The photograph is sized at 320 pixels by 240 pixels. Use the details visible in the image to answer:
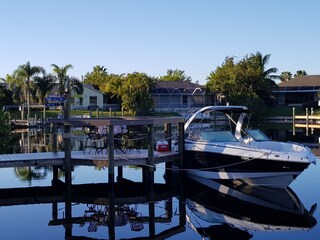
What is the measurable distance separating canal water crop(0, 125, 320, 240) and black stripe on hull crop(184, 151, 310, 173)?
76 centimetres

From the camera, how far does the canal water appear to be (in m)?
12.8

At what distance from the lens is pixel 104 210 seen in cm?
1530

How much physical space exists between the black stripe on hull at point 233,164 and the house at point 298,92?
51.5 metres

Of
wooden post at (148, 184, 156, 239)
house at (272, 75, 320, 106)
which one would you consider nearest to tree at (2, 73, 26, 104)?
house at (272, 75, 320, 106)

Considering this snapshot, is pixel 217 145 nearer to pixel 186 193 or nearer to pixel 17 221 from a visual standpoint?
pixel 186 193

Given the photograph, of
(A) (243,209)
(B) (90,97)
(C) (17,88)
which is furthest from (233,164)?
(B) (90,97)

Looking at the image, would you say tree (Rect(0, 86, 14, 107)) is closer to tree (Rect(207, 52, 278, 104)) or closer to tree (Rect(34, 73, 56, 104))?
tree (Rect(34, 73, 56, 104))

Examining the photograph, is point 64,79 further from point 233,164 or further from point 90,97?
point 233,164

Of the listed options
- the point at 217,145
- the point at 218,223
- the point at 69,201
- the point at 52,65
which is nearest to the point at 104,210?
the point at 69,201

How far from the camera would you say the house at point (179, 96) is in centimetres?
7088

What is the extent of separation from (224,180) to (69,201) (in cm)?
621

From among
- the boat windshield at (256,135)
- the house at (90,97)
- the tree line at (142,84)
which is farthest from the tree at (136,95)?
the boat windshield at (256,135)

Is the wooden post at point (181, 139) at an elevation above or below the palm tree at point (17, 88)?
below

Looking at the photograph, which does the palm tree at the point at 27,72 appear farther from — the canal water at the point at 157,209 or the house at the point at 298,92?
the canal water at the point at 157,209
